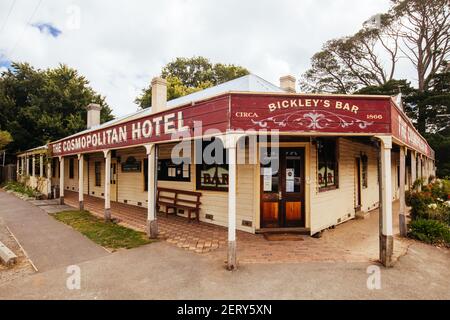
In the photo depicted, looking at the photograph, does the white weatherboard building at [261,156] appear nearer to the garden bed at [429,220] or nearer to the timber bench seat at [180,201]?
the timber bench seat at [180,201]

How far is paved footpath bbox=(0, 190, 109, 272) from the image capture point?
5402 millimetres

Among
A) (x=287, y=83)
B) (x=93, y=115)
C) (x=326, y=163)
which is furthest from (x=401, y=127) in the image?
(x=93, y=115)

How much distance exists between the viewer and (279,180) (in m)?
7.22

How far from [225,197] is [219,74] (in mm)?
29832

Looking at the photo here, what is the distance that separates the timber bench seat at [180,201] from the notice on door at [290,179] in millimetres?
2964

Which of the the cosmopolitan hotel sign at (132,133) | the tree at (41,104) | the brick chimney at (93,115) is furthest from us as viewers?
the tree at (41,104)

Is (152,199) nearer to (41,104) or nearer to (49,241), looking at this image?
(49,241)

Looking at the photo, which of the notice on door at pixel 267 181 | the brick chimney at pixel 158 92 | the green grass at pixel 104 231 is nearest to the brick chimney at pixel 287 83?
the notice on door at pixel 267 181

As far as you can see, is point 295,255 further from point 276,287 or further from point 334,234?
point 334,234

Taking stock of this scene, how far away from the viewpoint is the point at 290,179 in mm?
7270

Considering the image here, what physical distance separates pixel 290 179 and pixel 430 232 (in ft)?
12.6

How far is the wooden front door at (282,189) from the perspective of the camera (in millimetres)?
7207

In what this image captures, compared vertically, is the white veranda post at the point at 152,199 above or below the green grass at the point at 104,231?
above
